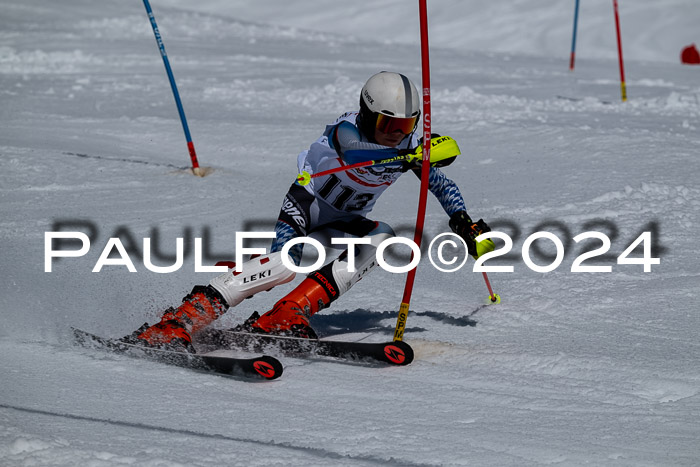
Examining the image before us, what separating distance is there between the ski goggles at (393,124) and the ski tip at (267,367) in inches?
50.8

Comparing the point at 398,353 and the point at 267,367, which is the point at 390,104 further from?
the point at 267,367

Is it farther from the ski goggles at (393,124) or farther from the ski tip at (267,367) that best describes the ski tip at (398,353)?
the ski goggles at (393,124)

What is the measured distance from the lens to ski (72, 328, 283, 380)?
3842 millimetres

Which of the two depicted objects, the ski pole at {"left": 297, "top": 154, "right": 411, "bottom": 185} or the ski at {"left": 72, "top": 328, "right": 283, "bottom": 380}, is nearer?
the ski at {"left": 72, "top": 328, "right": 283, "bottom": 380}

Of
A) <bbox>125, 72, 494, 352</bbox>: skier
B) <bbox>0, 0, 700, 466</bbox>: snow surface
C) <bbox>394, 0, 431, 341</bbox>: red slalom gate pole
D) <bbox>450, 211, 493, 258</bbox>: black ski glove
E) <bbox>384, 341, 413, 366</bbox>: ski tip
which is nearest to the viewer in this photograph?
<bbox>0, 0, 700, 466</bbox>: snow surface

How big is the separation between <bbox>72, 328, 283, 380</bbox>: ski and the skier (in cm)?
7

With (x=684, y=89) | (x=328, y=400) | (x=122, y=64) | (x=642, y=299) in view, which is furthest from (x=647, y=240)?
(x=122, y=64)

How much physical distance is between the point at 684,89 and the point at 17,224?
9.69 metres

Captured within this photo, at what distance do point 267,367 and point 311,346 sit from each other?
47 cm

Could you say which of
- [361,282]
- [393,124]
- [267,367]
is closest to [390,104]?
[393,124]

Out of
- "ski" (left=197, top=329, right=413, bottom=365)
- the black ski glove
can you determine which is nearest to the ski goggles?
the black ski glove

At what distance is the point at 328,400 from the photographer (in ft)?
12.0

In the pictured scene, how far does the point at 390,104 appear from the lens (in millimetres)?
4211

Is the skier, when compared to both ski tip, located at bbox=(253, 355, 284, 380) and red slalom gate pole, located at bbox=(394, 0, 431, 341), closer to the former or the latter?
red slalom gate pole, located at bbox=(394, 0, 431, 341)
